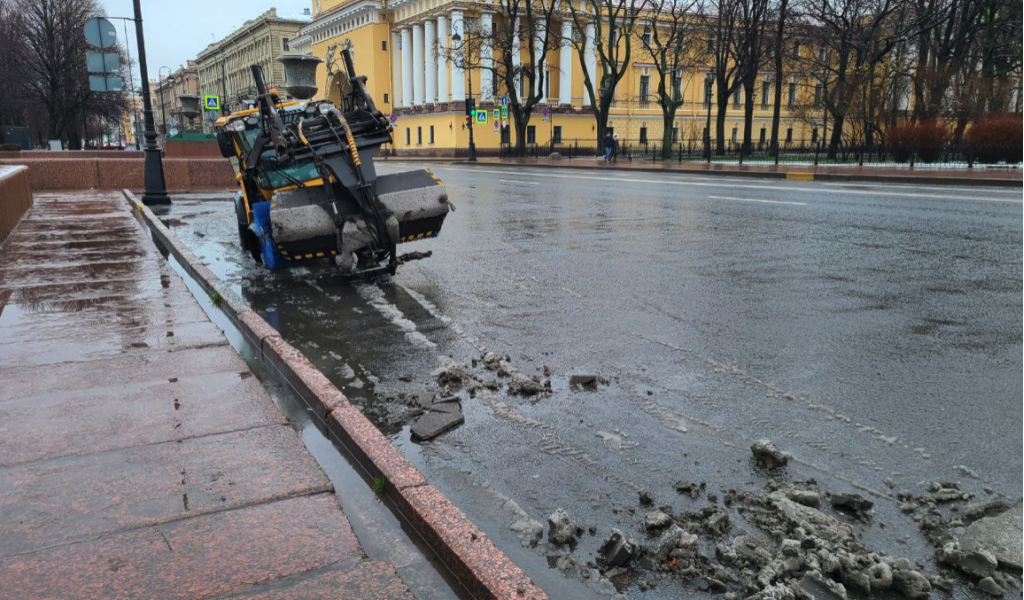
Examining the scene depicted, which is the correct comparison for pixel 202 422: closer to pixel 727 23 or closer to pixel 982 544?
pixel 982 544

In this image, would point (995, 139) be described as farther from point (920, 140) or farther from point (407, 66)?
point (407, 66)

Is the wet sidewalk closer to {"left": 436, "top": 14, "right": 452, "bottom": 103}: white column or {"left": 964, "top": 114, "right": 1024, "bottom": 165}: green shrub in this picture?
{"left": 964, "top": 114, "right": 1024, "bottom": 165}: green shrub

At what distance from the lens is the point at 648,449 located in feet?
13.2

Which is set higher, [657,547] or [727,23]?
[727,23]

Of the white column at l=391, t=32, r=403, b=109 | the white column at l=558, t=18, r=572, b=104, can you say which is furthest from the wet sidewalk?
the white column at l=391, t=32, r=403, b=109

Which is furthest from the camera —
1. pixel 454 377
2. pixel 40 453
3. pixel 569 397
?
pixel 454 377

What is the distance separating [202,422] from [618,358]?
2.85 meters

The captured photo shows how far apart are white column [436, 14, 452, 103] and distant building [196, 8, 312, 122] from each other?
31060 mm

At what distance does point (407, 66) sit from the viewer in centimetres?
7581

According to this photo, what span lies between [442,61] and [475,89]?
4.28 meters

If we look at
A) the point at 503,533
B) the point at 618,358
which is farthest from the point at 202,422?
the point at 618,358

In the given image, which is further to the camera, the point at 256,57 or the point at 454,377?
the point at 256,57

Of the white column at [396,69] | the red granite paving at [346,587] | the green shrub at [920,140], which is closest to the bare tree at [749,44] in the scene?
the green shrub at [920,140]

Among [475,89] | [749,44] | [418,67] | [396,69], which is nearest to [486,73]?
[475,89]
